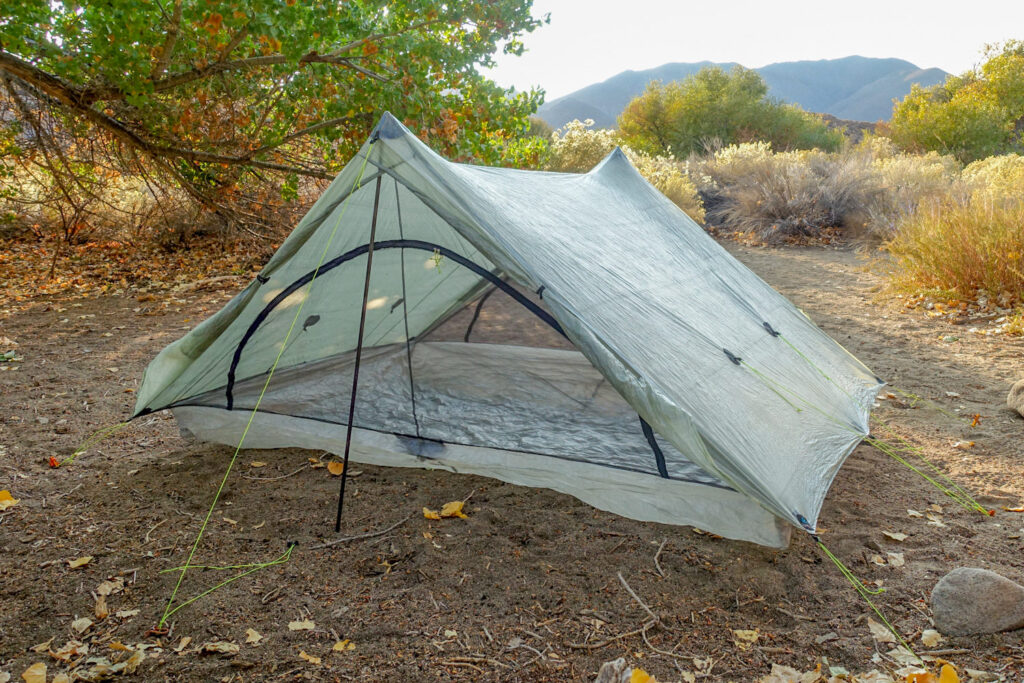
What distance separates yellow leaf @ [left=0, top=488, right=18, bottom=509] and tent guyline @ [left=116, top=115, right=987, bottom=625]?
0.58 meters

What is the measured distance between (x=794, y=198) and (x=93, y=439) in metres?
9.69

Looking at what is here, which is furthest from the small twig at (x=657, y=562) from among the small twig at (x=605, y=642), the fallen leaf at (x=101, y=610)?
the fallen leaf at (x=101, y=610)

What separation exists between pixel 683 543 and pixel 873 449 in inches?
61.8

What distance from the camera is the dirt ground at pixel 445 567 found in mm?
2146

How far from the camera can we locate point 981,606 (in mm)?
2246

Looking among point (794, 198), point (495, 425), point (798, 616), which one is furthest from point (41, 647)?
point (794, 198)

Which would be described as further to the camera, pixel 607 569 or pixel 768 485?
pixel 607 569

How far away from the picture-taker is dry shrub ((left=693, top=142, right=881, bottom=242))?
412 inches

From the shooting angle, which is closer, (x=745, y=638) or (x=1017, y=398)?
(x=745, y=638)

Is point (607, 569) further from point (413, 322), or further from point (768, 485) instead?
point (413, 322)

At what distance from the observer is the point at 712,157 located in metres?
14.2

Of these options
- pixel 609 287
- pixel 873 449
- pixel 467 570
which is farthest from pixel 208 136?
pixel 873 449

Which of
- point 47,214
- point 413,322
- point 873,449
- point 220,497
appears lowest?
point 873,449

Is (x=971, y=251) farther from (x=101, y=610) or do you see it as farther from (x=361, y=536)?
(x=101, y=610)
